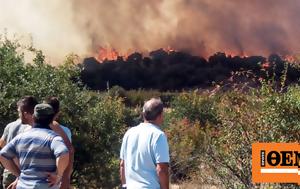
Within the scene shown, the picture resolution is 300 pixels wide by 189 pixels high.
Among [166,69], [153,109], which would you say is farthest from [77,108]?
[166,69]

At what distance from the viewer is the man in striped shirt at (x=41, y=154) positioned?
18.7 feet

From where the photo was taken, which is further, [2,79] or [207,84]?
[207,84]

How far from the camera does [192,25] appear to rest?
128 feet

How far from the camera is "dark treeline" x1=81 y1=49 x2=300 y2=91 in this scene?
1442 inches

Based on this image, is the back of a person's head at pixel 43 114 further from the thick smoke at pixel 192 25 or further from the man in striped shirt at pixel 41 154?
the thick smoke at pixel 192 25

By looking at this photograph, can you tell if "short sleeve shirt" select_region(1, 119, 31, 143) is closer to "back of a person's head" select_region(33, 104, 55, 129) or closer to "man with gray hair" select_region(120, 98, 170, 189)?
"back of a person's head" select_region(33, 104, 55, 129)

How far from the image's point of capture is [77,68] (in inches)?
477

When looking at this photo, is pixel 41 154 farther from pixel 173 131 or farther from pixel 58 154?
pixel 173 131

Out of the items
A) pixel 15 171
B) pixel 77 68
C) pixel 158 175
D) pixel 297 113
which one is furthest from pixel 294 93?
pixel 77 68

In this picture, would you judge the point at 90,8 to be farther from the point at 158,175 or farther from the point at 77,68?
the point at 158,175

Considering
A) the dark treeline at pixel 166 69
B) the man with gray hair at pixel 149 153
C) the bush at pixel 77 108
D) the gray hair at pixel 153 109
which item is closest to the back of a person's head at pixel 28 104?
the man with gray hair at pixel 149 153

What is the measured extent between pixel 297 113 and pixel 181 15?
30.9 meters

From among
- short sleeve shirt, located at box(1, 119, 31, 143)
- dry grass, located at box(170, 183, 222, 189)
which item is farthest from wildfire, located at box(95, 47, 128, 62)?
short sleeve shirt, located at box(1, 119, 31, 143)

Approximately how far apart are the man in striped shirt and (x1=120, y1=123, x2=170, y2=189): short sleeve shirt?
621 millimetres
